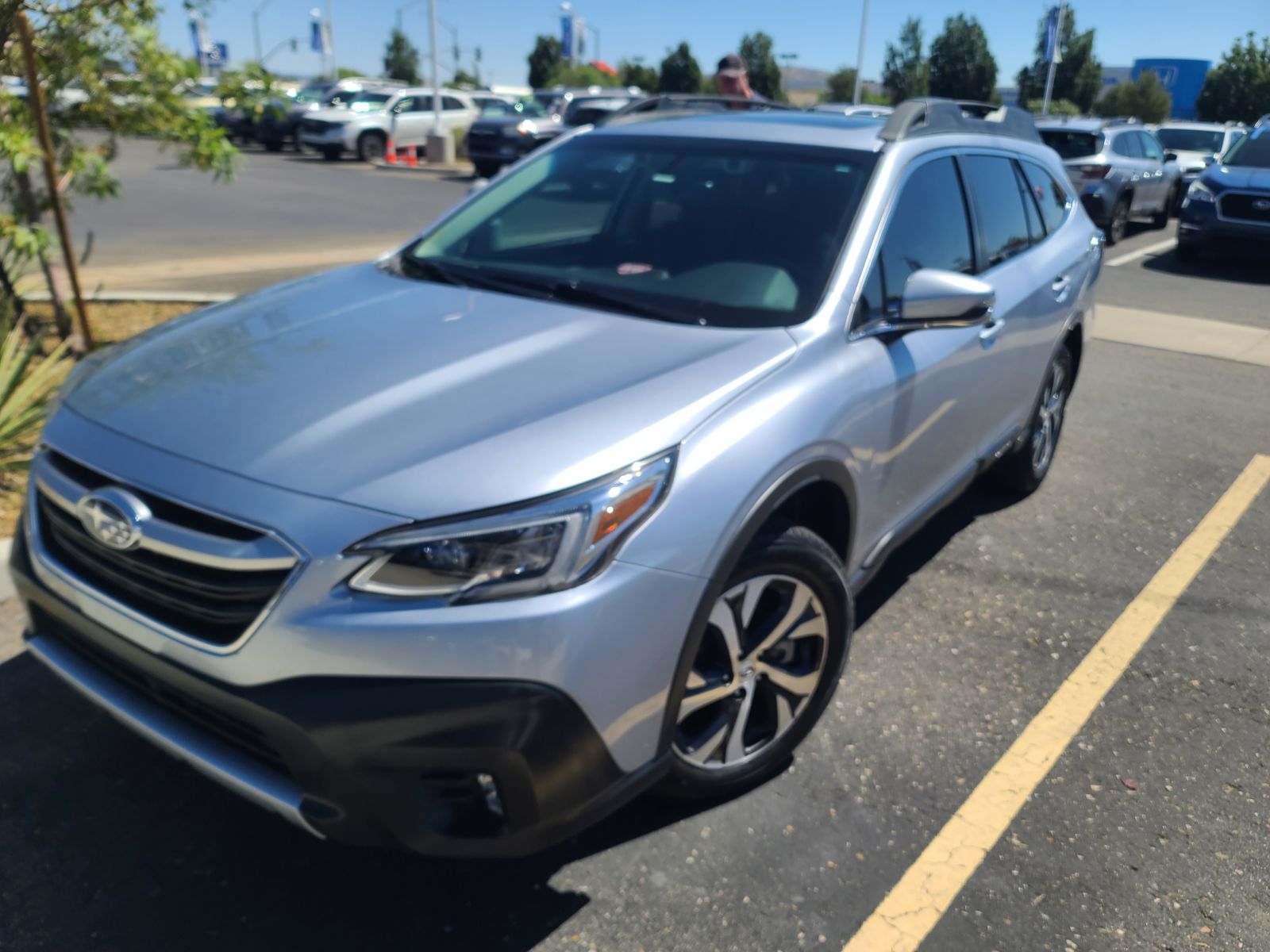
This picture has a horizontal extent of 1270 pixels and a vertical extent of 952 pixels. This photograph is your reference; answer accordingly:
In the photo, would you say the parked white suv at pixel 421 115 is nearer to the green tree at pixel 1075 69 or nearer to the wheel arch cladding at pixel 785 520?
the wheel arch cladding at pixel 785 520

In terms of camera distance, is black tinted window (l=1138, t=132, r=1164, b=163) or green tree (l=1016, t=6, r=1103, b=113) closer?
black tinted window (l=1138, t=132, r=1164, b=163)

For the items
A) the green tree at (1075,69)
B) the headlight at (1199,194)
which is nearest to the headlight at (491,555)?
the headlight at (1199,194)

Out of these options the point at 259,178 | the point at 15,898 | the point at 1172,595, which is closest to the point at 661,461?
the point at 15,898

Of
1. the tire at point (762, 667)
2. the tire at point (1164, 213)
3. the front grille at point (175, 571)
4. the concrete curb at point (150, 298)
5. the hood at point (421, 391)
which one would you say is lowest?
the tire at point (1164, 213)

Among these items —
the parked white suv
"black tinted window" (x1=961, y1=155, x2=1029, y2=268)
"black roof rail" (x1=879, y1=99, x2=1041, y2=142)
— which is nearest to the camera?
"black roof rail" (x1=879, y1=99, x2=1041, y2=142)

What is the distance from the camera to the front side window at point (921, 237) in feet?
10.5

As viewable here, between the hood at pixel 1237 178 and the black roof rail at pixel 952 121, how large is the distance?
29.8ft

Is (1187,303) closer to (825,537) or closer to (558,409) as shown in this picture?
(825,537)

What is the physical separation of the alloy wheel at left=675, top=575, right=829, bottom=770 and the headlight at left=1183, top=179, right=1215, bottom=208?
40.5 feet

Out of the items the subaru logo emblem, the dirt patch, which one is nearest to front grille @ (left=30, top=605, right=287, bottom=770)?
the subaru logo emblem

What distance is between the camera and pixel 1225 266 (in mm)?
13586

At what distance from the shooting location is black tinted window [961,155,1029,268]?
405cm

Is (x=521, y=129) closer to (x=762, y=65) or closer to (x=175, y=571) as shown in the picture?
(x=175, y=571)

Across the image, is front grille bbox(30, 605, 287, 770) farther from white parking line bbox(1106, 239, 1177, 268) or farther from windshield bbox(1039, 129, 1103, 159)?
windshield bbox(1039, 129, 1103, 159)
